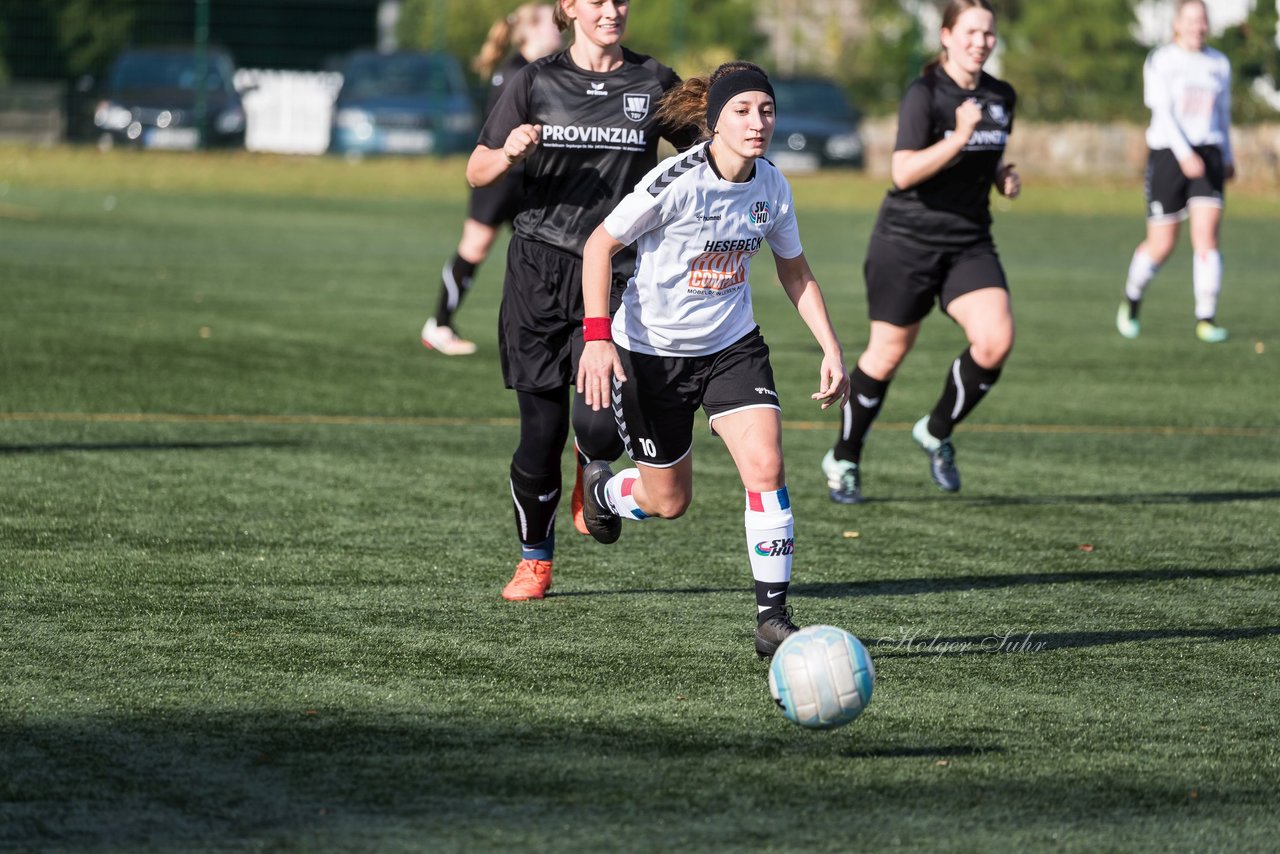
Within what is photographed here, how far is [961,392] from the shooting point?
909cm

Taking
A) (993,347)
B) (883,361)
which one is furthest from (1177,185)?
(993,347)

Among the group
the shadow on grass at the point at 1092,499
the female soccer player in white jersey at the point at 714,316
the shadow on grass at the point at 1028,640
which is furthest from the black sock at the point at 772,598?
the shadow on grass at the point at 1092,499

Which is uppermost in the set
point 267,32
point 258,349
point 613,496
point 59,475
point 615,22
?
point 615,22

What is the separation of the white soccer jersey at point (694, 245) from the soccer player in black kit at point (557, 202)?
650 millimetres

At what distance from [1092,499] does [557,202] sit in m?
3.35

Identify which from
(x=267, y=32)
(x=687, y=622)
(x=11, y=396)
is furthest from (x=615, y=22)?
(x=267, y=32)

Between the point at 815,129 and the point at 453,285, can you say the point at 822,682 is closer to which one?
the point at 453,285

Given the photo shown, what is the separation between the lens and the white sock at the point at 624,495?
261 inches

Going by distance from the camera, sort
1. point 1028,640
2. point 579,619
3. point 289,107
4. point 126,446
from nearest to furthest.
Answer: point 1028,640 < point 579,619 < point 126,446 < point 289,107

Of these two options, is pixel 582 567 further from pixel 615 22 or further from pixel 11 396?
pixel 11 396

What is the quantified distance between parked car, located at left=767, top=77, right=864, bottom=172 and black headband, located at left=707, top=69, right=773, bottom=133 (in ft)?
83.9

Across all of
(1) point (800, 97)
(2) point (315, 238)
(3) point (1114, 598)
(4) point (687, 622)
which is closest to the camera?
(4) point (687, 622)

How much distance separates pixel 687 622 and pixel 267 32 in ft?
106

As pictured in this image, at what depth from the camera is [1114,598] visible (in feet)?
23.3
